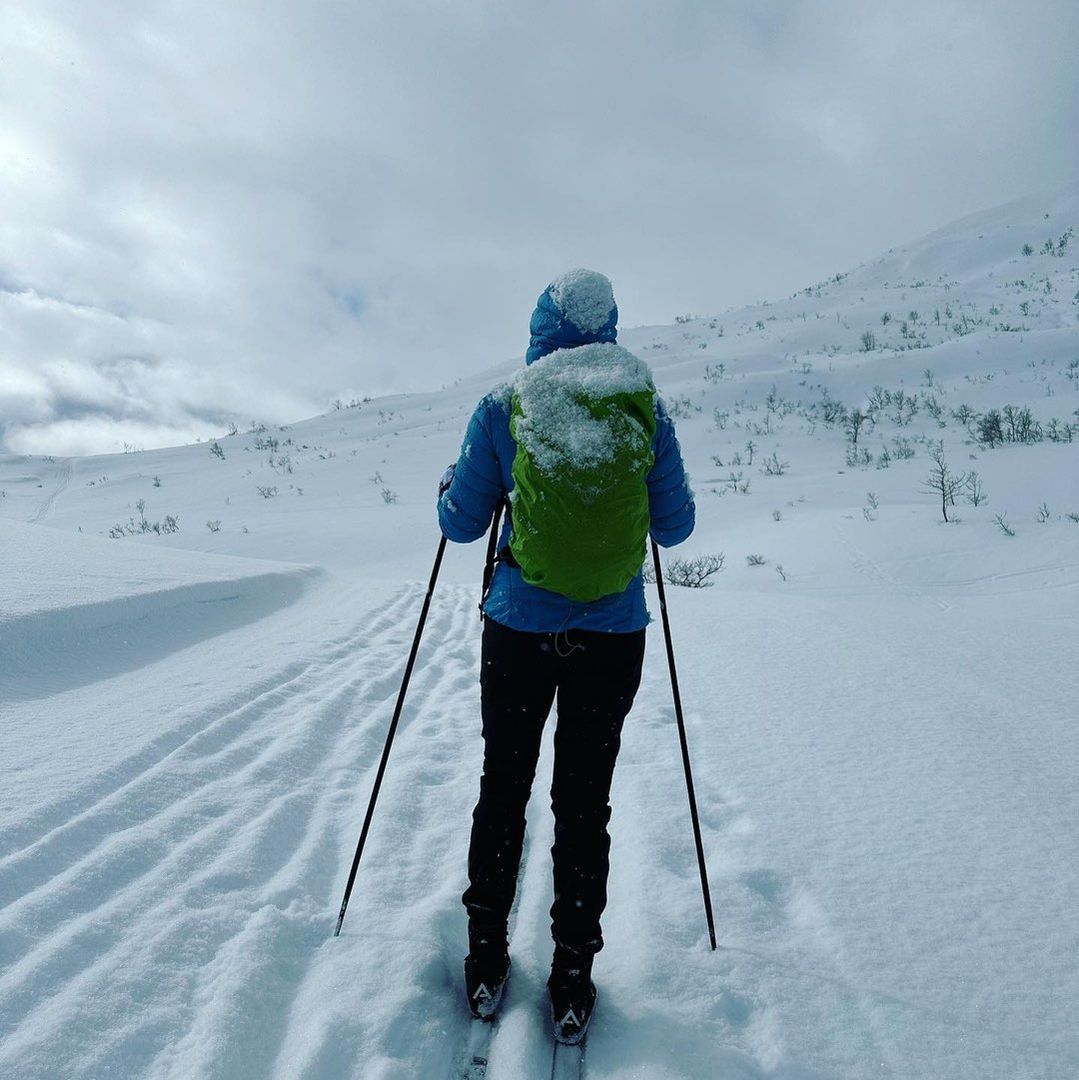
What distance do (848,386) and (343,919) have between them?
2281cm

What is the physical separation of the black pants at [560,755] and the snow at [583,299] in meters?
0.88

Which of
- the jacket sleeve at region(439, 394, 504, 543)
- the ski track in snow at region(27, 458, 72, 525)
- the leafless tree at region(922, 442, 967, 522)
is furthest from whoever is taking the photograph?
the ski track in snow at region(27, 458, 72, 525)

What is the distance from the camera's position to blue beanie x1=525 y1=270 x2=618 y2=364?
191 cm

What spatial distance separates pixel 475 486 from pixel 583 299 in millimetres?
615

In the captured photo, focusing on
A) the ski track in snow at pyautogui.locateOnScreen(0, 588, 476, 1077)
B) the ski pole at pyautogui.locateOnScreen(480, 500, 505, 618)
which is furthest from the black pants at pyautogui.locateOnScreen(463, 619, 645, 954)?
the ski track in snow at pyautogui.locateOnScreen(0, 588, 476, 1077)

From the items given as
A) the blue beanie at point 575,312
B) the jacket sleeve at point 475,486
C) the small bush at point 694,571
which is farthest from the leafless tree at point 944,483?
the jacket sleeve at point 475,486

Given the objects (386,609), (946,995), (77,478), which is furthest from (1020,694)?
(77,478)

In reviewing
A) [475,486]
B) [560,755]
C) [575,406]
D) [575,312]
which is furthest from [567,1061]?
[575,312]

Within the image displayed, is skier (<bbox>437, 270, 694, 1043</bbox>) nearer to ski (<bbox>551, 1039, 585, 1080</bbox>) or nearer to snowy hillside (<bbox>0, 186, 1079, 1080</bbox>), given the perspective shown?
ski (<bbox>551, 1039, 585, 1080</bbox>)

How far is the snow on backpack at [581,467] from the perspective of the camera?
5.65ft

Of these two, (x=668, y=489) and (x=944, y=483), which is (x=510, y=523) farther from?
(x=944, y=483)

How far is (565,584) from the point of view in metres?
1.80

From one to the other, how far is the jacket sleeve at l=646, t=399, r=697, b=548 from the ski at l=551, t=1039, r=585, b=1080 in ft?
4.71

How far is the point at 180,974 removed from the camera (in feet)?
6.41
